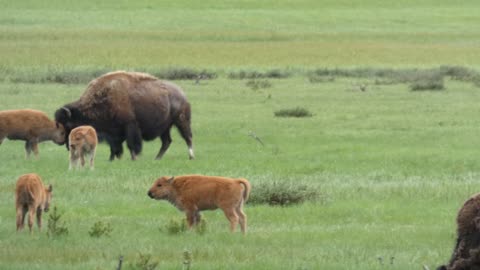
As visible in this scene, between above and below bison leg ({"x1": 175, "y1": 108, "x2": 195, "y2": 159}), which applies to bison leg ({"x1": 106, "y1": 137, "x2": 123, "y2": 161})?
below

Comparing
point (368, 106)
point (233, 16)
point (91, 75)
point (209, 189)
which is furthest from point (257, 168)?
point (233, 16)

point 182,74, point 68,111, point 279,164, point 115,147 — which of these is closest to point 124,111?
point 115,147

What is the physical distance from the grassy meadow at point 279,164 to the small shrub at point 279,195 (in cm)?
13

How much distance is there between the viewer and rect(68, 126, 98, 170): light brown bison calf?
68.3ft

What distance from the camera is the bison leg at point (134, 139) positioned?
23609 mm

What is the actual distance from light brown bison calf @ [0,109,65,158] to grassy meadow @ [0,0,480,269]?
621 mm

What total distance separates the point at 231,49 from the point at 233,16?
28142 mm

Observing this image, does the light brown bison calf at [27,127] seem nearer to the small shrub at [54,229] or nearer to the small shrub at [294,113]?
the small shrub at [294,113]

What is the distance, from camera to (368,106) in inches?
1330

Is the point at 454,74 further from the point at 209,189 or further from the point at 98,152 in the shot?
the point at 209,189

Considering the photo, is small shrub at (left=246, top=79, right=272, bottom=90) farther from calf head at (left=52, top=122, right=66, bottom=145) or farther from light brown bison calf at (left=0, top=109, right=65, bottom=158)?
light brown bison calf at (left=0, top=109, right=65, bottom=158)

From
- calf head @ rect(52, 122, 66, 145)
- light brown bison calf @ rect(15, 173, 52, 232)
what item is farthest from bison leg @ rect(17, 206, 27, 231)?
calf head @ rect(52, 122, 66, 145)

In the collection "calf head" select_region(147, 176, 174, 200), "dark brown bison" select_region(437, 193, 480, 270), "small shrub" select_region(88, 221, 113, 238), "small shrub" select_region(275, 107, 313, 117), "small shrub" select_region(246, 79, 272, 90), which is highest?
"dark brown bison" select_region(437, 193, 480, 270)

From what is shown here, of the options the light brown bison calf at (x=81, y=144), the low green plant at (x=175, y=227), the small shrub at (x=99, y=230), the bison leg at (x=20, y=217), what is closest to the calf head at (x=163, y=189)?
the low green plant at (x=175, y=227)
